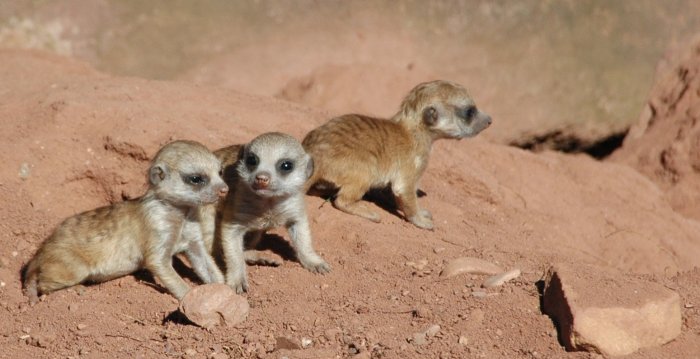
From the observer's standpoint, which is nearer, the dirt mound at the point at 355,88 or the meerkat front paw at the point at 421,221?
the meerkat front paw at the point at 421,221

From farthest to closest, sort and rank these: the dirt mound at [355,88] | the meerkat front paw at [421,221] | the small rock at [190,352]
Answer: the dirt mound at [355,88] < the meerkat front paw at [421,221] < the small rock at [190,352]

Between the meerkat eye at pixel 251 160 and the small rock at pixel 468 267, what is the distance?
45.6 inches

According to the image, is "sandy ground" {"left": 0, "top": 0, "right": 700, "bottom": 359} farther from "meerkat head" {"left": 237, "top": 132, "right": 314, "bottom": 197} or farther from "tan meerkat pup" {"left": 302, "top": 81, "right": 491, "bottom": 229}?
"meerkat head" {"left": 237, "top": 132, "right": 314, "bottom": 197}

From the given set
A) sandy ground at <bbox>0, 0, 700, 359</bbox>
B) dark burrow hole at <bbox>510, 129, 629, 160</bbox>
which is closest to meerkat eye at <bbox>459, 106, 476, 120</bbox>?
sandy ground at <bbox>0, 0, 700, 359</bbox>

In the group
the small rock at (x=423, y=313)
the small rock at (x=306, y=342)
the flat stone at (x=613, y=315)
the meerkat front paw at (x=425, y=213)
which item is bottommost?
the meerkat front paw at (x=425, y=213)

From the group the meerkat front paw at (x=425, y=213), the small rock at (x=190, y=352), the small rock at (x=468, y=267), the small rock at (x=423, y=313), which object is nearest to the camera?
the small rock at (x=190, y=352)

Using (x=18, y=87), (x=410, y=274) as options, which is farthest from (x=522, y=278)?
(x=18, y=87)

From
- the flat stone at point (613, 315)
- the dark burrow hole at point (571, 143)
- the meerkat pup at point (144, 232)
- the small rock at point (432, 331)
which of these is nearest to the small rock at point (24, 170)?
the meerkat pup at point (144, 232)

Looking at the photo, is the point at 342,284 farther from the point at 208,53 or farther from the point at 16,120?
the point at 208,53

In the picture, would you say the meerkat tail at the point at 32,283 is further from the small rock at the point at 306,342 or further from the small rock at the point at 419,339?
the small rock at the point at 419,339

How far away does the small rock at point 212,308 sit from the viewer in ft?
14.0

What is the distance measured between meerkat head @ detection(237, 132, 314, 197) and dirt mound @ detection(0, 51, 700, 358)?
1.66ft

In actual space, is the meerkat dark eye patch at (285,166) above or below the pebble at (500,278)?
above

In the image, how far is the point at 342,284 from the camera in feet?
15.9
